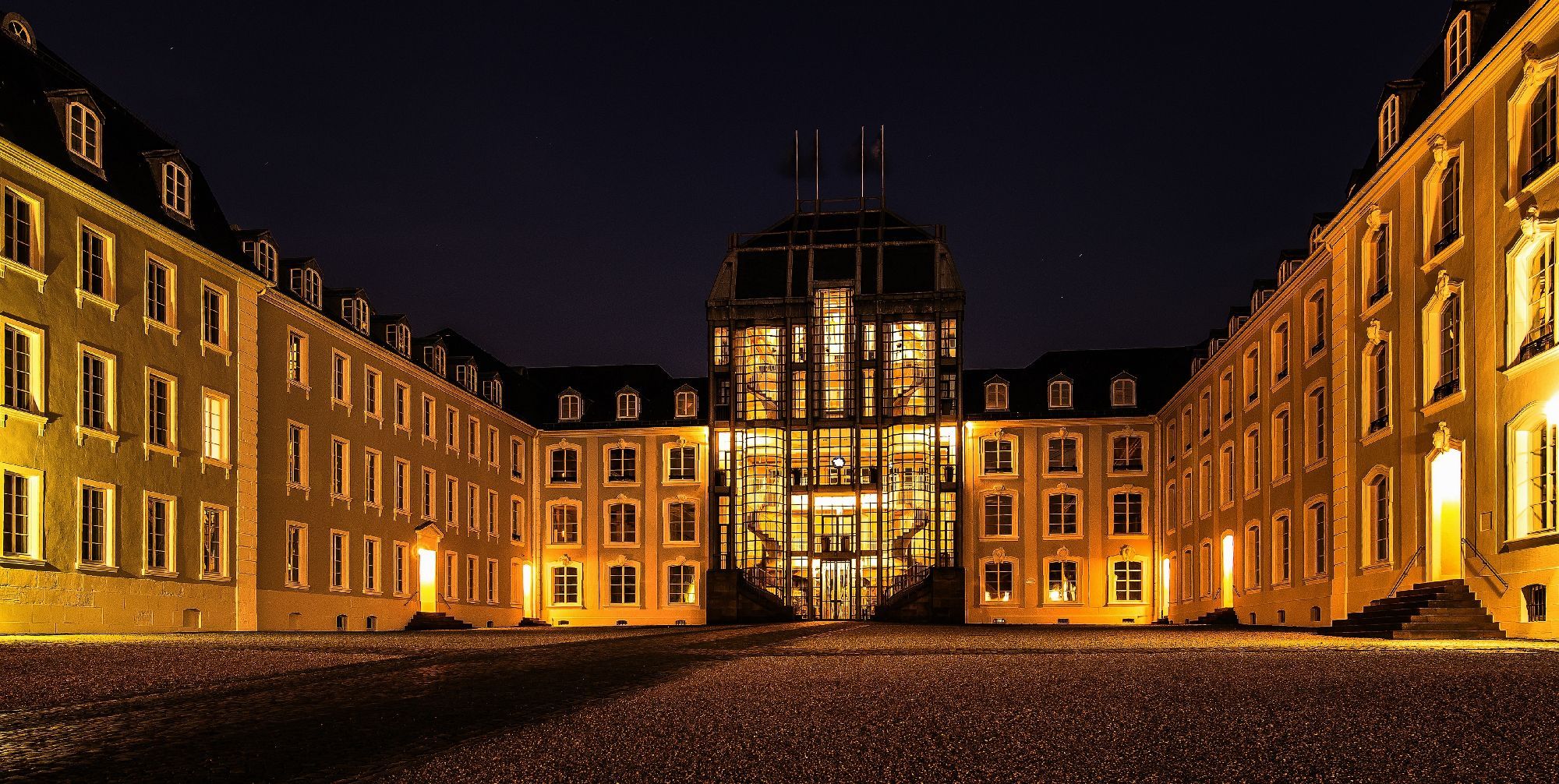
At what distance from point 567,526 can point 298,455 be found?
19845 mm

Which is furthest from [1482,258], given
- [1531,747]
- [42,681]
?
[42,681]

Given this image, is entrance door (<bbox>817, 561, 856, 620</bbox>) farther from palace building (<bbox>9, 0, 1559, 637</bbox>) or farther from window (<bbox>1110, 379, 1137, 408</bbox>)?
window (<bbox>1110, 379, 1137, 408</bbox>)

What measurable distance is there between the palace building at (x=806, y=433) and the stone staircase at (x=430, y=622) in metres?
0.14

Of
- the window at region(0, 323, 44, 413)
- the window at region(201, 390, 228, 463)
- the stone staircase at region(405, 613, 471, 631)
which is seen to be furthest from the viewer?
the stone staircase at region(405, 613, 471, 631)

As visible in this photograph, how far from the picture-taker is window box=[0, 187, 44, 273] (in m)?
23.0

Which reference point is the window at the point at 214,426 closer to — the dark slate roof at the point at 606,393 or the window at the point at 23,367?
the window at the point at 23,367

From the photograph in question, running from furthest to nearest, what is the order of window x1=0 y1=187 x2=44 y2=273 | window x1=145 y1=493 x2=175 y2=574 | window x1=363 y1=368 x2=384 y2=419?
window x1=363 y1=368 x2=384 y2=419 < window x1=145 y1=493 x2=175 y2=574 < window x1=0 y1=187 x2=44 y2=273

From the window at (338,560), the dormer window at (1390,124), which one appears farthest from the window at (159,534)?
the dormer window at (1390,124)

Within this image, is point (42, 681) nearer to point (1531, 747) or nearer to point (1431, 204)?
point (1531, 747)

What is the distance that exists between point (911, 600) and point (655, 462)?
14.2 m

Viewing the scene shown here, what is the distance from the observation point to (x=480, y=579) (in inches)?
1836

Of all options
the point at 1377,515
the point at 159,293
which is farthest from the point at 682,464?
the point at 1377,515

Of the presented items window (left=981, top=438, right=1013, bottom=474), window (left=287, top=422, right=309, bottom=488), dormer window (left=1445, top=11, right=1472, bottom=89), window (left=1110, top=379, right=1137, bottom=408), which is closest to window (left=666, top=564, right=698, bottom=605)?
window (left=981, top=438, right=1013, bottom=474)

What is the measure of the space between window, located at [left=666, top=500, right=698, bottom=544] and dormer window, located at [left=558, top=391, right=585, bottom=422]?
216 inches
